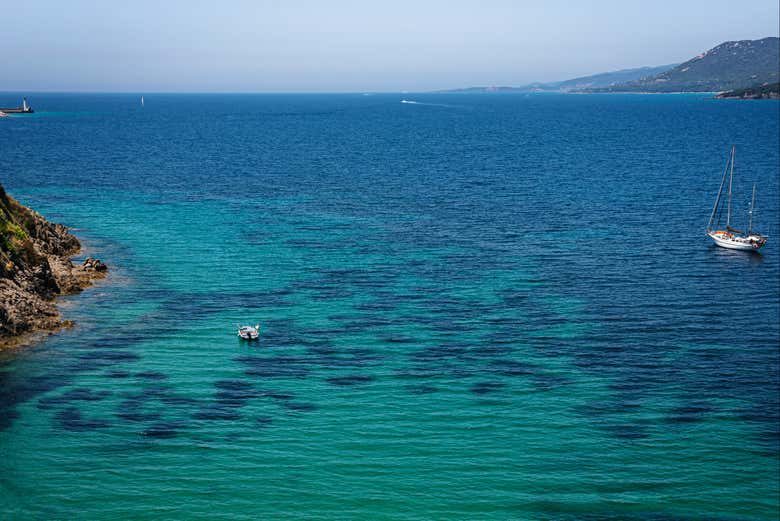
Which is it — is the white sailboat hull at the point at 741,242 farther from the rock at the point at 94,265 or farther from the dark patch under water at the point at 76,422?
the dark patch under water at the point at 76,422

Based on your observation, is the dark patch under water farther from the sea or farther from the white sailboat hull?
the white sailboat hull

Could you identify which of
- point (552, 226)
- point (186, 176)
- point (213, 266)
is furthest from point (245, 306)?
point (186, 176)

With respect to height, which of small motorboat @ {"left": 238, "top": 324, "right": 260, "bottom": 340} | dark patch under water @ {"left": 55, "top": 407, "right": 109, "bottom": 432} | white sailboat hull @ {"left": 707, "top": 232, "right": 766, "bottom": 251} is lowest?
dark patch under water @ {"left": 55, "top": 407, "right": 109, "bottom": 432}

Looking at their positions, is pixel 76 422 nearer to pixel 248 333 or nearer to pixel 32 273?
pixel 248 333

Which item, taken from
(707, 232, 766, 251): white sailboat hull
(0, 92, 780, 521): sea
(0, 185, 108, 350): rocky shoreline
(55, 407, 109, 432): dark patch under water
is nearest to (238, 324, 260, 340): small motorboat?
(0, 92, 780, 521): sea

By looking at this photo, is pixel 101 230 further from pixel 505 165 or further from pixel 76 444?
pixel 505 165
